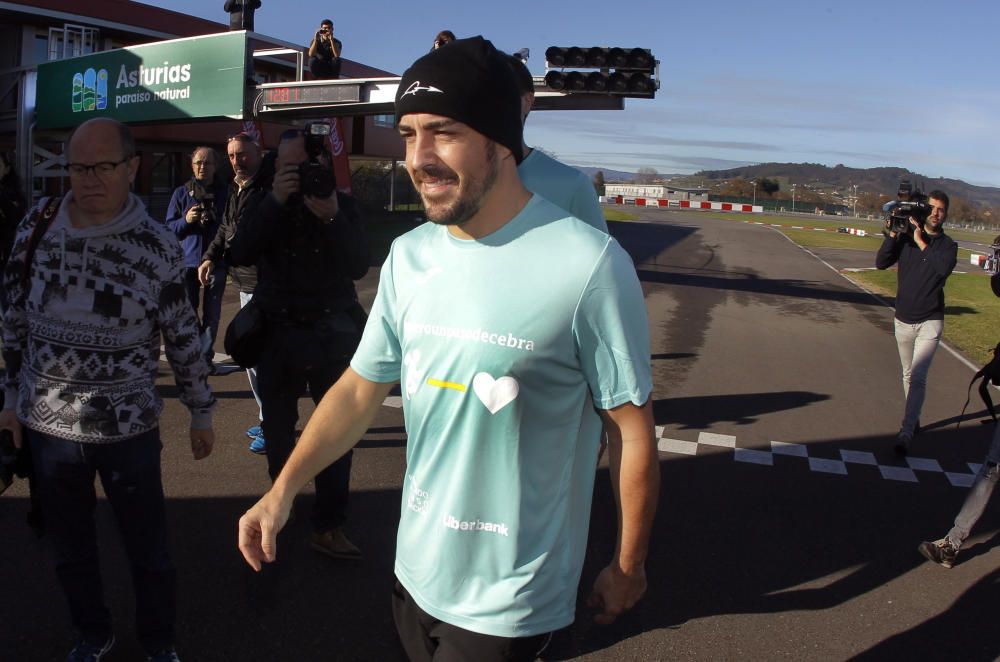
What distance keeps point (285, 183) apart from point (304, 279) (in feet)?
1.47

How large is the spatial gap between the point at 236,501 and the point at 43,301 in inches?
92.8

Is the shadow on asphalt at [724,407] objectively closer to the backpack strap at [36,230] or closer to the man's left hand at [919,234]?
the man's left hand at [919,234]

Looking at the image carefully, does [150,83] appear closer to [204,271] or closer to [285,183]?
[204,271]

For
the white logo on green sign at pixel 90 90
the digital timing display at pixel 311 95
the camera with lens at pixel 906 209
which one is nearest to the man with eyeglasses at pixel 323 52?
the digital timing display at pixel 311 95

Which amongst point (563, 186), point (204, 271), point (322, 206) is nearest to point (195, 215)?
point (204, 271)

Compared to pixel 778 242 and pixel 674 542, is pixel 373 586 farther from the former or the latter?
pixel 778 242

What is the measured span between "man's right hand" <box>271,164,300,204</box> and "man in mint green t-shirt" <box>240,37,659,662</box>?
2.10 metres

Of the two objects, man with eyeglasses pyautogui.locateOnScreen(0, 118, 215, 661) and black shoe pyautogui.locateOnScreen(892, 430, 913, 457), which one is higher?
man with eyeglasses pyautogui.locateOnScreen(0, 118, 215, 661)

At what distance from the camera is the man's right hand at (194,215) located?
675 centimetres

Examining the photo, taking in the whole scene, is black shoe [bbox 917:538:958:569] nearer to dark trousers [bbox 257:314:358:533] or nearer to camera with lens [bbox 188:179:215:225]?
dark trousers [bbox 257:314:358:533]

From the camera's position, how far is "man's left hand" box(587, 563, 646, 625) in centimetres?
184

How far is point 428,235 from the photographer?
2.01 metres

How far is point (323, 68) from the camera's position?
17.3 metres

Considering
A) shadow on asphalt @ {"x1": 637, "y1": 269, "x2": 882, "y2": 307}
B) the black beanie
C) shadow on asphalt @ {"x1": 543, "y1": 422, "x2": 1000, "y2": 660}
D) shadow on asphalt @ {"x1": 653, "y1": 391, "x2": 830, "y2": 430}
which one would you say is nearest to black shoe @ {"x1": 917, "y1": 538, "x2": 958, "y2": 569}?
shadow on asphalt @ {"x1": 543, "y1": 422, "x2": 1000, "y2": 660}
